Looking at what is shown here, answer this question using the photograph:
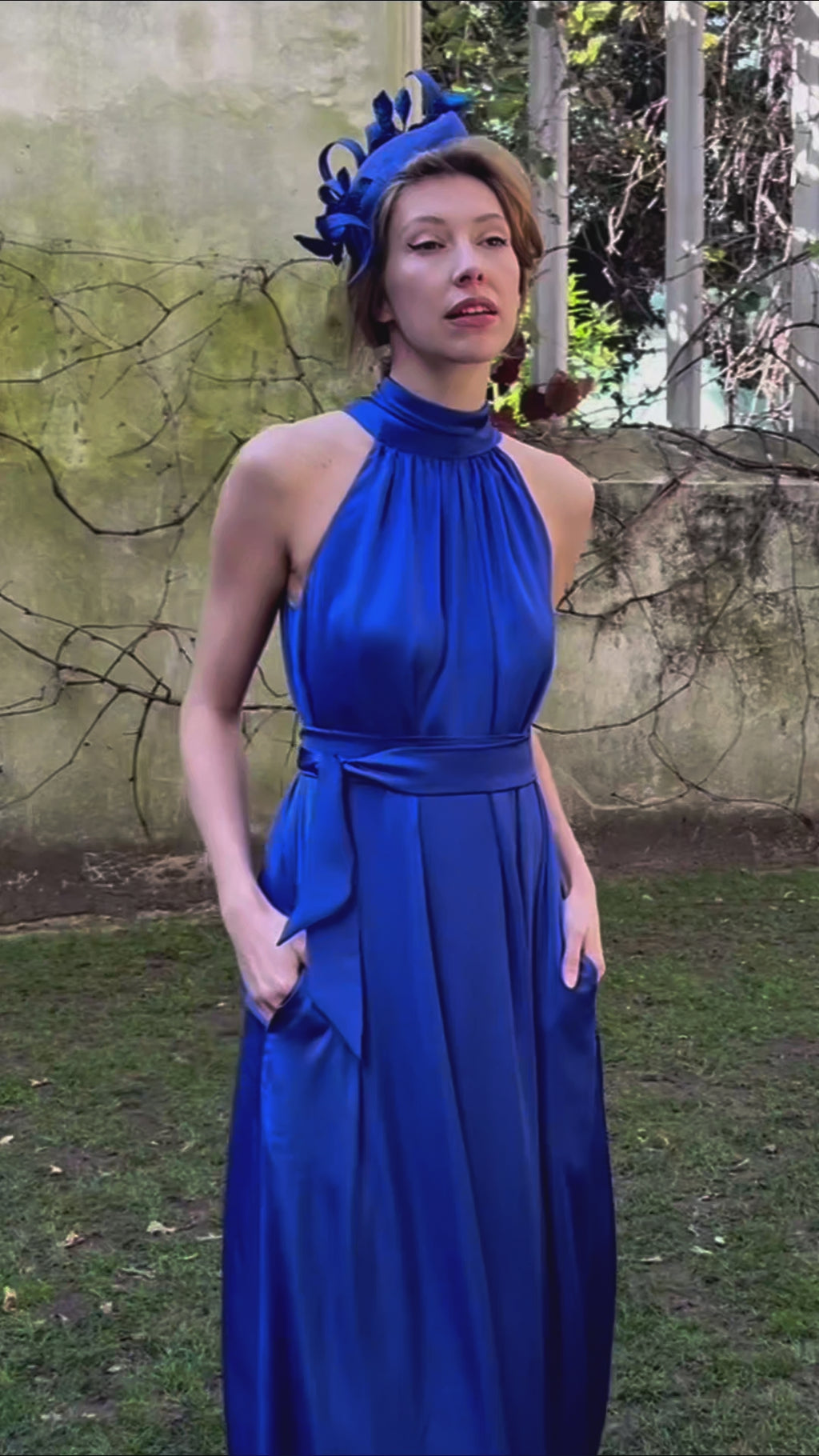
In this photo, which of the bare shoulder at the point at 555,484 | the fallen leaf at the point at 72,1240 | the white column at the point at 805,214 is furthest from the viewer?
the white column at the point at 805,214

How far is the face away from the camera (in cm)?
159

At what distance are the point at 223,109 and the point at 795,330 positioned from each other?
8.30 feet

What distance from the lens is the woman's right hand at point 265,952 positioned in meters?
1.56

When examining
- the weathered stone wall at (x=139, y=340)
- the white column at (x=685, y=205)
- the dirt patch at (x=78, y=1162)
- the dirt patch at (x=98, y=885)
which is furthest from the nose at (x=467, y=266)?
the white column at (x=685, y=205)

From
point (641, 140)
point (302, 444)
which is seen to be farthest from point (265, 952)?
point (641, 140)

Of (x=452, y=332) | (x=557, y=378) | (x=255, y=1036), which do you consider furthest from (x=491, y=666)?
(x=557, y=378)

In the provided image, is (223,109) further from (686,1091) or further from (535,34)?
(686,1091)

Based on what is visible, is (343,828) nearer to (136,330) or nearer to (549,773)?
(549,773)

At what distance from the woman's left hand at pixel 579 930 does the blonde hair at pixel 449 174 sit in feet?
2.22

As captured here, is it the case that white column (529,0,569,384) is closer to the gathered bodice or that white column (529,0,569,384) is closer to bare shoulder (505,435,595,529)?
bare shoulder (505,435,595,529)

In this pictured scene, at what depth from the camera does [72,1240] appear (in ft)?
9.59

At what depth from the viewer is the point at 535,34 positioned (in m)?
5.99

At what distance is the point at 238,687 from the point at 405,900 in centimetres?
33

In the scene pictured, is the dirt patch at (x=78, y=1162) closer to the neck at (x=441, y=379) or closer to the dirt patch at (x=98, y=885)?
the dirt patch at (x=98, y=885)
